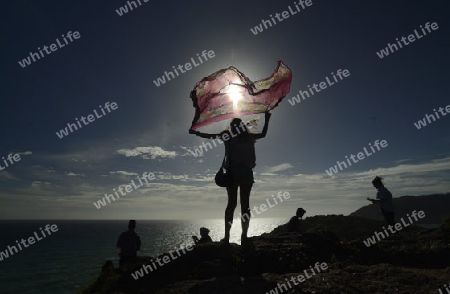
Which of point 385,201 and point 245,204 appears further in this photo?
point 385,201

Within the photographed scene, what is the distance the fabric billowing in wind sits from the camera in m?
6.51

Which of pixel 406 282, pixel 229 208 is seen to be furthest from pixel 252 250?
pixel 406 282

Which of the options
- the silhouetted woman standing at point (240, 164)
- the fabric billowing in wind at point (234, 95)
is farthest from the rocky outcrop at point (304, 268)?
the fabric billowing in wind at point (234, 95)

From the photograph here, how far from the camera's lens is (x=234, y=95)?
22.7ft

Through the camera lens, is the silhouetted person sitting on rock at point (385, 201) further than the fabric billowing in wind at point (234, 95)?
Yes

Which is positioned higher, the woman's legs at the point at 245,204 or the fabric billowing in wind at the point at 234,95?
the fabric billowing in wind at the point at 234,95

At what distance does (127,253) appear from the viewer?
908cm

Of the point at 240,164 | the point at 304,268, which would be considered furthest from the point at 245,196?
the point at 304,268

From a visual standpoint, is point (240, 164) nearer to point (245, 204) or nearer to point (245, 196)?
point (245, 196)

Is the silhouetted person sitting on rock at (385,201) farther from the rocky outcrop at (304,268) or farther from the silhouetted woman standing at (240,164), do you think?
the silhouetted woman standing at (240,164)

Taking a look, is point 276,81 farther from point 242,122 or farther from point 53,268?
point 53,268

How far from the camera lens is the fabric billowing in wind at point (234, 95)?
21.4ft
